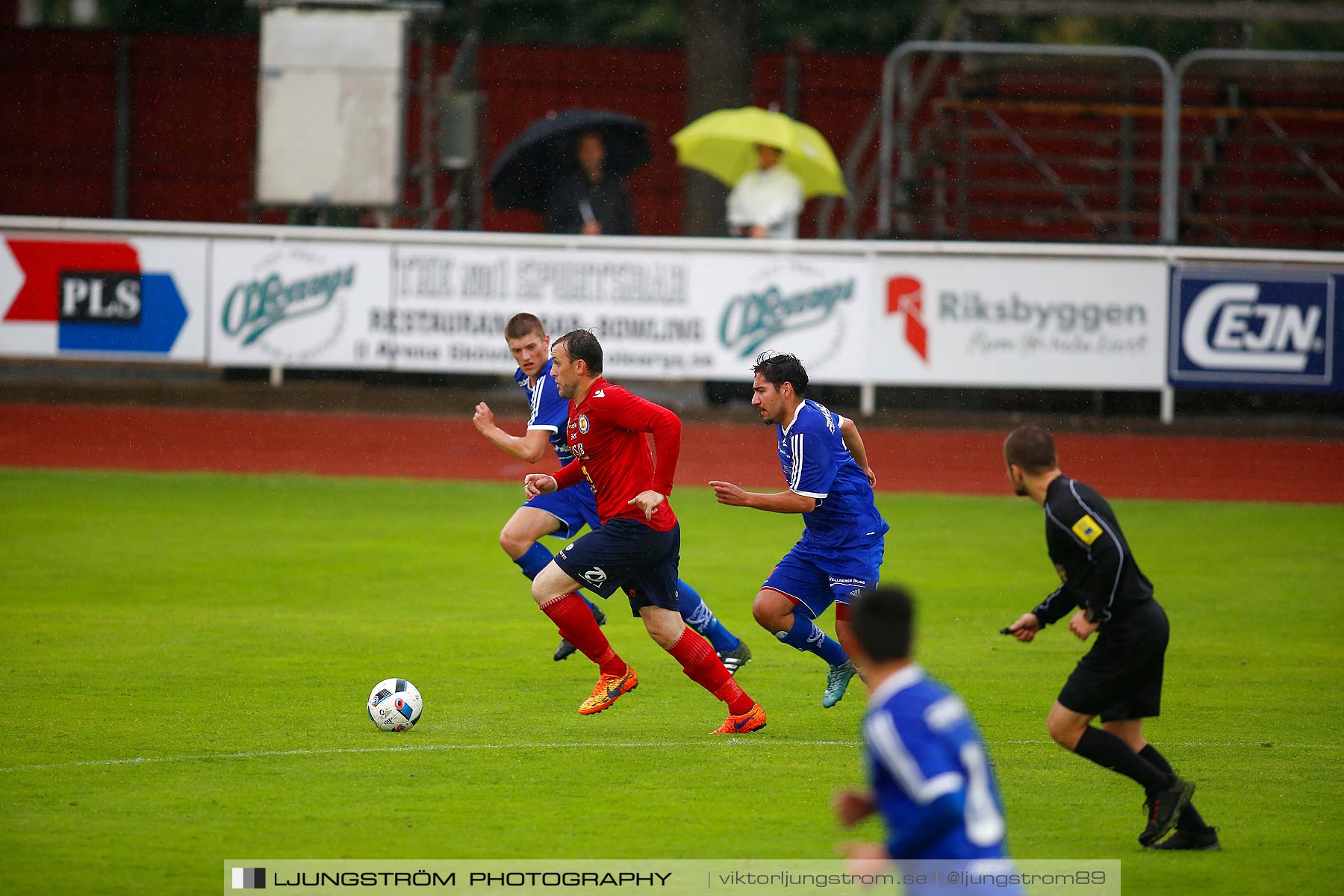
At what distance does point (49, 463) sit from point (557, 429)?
30.7ft

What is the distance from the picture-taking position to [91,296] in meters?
18.1

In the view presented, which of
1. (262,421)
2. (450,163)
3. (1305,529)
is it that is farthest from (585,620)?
(450,163)

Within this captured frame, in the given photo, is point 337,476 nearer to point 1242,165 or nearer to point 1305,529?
point 1305,529

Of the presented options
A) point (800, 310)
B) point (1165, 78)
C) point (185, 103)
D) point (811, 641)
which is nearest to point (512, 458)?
point (800, 310)

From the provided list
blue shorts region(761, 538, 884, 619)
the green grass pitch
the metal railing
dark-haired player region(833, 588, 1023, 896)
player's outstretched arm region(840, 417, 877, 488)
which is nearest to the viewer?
dark-haired player region(833, 588, 1023, 896)

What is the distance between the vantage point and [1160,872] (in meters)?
6.06

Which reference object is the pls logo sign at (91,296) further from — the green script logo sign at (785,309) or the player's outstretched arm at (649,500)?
the player's outstretched arm at (649,500)

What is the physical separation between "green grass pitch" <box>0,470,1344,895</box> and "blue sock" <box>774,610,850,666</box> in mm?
313

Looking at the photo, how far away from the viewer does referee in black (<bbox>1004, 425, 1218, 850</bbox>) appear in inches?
245

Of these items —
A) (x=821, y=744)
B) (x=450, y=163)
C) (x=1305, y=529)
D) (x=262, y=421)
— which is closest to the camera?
(x=821, y=744)

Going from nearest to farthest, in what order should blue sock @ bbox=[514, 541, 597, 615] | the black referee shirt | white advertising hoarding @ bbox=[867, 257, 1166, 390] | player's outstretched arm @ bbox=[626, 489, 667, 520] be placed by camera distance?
the black referee shirt, player's outstretched arm @ bbox=[626, 489, 667, 520], blue sock @ bbox=[514, 541, 597, 615], white advertising hoarding @ bbox=[867, 257, 1166, 390]

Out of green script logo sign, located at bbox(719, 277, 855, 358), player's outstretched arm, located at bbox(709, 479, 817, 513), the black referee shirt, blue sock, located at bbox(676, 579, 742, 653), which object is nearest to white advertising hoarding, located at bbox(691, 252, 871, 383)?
green script logo sign, located at bbox(719, 277, 855, 358)

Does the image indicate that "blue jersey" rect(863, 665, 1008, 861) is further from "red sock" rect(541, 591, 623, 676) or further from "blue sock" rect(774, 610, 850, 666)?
"blue sock" rect(774, 610, 850, 666)

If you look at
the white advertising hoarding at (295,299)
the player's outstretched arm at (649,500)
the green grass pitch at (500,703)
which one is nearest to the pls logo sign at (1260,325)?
the green grass pitch at (500,703)
